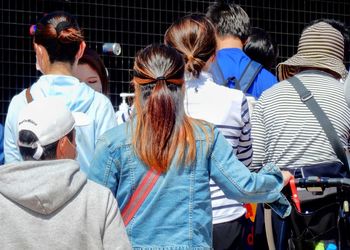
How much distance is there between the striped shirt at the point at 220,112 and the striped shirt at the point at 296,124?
0.24 metres

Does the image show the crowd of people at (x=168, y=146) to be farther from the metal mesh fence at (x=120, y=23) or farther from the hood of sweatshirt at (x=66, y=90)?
the metal mesh fence at (x=120, y=23)

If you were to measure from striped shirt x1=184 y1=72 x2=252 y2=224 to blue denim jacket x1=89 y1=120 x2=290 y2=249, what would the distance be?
1.89 feet

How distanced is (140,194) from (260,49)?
2540 mm

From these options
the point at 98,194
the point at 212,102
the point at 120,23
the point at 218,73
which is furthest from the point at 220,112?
the point at 120,23

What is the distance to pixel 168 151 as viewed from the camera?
407 centimetres

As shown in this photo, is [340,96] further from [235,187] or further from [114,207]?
[114,207]

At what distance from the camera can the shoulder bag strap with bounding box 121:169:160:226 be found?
4059 millimetres

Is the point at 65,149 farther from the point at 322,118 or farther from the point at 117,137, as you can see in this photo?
the point at 322,118

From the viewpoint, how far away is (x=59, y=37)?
16.0 ft

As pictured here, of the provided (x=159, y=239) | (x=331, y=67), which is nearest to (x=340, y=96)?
(x=331, y=67)

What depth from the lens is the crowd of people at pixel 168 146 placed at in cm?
363

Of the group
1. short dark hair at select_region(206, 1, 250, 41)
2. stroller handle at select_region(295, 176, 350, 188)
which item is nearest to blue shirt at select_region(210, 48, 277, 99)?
short dark hair at select_region(206, 1, 250, 41)

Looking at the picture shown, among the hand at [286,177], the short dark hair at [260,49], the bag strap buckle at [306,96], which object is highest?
the short dark hair at [260,49]

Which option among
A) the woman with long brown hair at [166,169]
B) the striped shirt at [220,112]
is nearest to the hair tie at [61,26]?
the striped shirt at [220,112]
